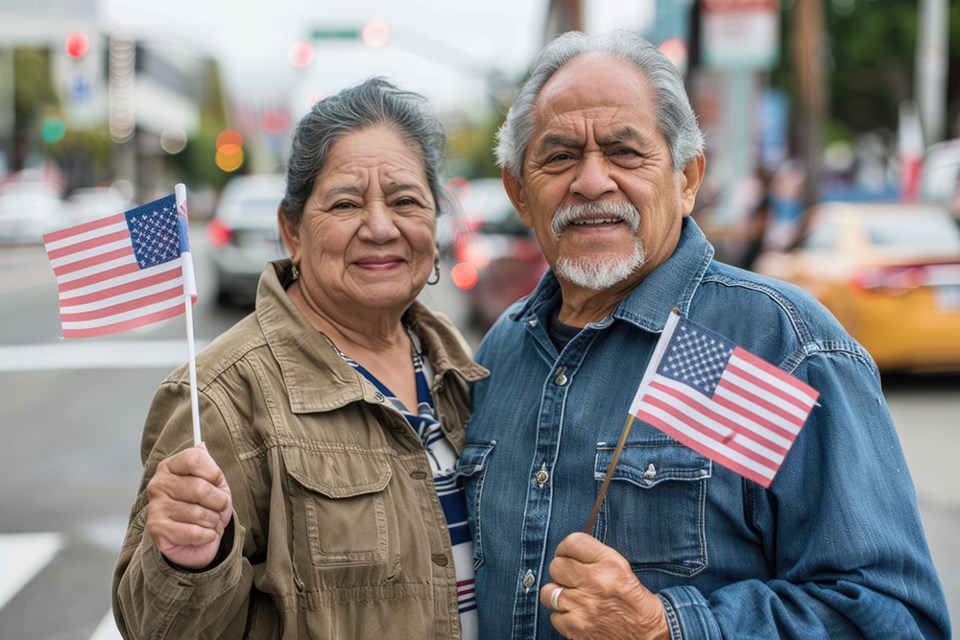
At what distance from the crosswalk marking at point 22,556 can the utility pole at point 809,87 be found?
48.1 feet

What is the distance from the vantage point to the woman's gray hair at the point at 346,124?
260 cm

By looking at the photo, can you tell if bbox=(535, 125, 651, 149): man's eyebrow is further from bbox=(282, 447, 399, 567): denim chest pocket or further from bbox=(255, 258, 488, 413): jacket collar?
bbox=(282, 447, 399, 567): denim chest pocket

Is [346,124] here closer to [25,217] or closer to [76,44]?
[76,44]

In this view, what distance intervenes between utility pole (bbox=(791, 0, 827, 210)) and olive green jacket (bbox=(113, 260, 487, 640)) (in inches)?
630

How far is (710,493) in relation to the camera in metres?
2.15

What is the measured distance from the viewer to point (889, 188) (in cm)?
2617

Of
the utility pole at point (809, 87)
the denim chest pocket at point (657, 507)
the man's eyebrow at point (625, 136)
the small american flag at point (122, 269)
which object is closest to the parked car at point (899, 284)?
the man's eyebrow at point (625, 136)

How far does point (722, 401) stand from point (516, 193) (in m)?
0.97

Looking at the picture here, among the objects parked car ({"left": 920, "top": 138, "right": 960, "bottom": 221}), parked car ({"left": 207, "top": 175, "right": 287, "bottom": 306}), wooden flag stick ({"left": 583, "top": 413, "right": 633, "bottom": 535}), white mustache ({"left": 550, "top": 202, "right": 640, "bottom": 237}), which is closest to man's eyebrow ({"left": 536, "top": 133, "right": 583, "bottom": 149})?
white mustache ({"left": 550, "top": 202, "right": 640, "bottom": 237})

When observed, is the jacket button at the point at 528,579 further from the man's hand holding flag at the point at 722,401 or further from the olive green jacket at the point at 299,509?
the man's hand holding flag at the point at 722,401

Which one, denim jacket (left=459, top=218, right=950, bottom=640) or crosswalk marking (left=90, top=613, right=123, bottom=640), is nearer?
denim jacket (left=459, top=218, right=950, bottom=640)

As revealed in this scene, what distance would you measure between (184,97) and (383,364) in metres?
102

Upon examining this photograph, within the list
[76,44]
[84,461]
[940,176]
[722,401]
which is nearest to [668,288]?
[722,401]

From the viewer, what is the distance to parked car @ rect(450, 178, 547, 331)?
9945 millimetres
